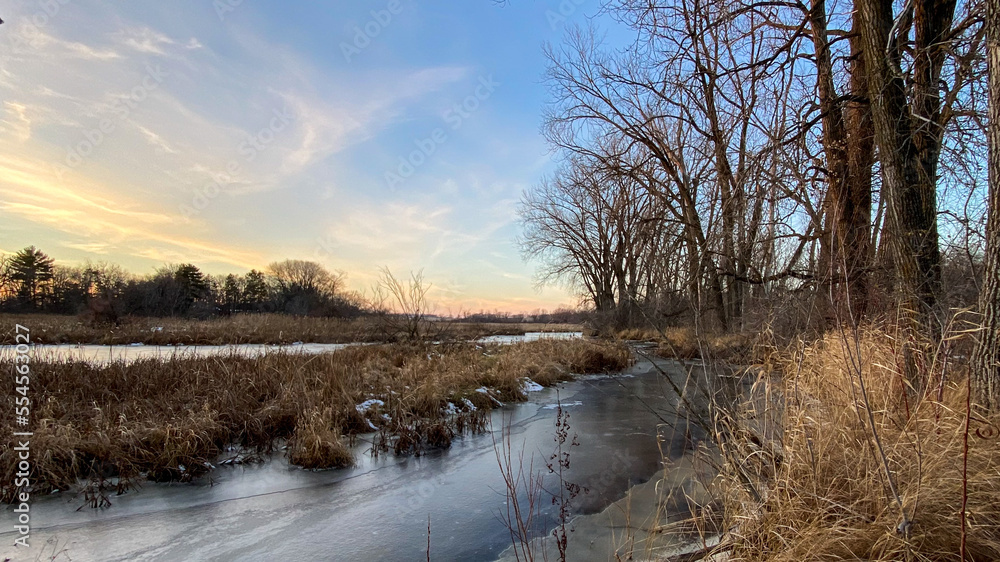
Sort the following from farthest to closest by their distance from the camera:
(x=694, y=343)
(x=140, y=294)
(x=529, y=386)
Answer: (x=140, y=294) < (x=694, y=343) < (x=529, y=386)

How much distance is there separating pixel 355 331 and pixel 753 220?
21.3 metres

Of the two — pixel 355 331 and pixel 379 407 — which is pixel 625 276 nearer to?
pixel 355 331

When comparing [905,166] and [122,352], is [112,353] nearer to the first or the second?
[122,352]

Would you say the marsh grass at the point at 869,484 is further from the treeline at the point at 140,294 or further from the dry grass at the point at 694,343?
the treeline at the point at 140,294

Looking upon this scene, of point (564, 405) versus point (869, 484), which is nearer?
point (869, 484)

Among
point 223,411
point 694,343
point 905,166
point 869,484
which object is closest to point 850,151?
point 905,166

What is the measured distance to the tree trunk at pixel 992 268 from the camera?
2598mm

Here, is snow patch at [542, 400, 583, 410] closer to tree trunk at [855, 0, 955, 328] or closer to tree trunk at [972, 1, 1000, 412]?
tree trunk at [855, 0, 955, 328]

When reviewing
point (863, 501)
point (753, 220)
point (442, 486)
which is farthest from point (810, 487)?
point (753, 220)

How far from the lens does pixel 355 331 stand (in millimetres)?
23594

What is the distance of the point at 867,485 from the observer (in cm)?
241

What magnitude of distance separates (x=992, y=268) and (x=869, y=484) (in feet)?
5.22

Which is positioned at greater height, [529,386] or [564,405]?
[529,386]

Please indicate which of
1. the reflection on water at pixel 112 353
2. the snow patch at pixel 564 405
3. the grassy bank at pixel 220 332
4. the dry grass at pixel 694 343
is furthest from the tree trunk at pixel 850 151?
the grassy bank at pixel 220 332
